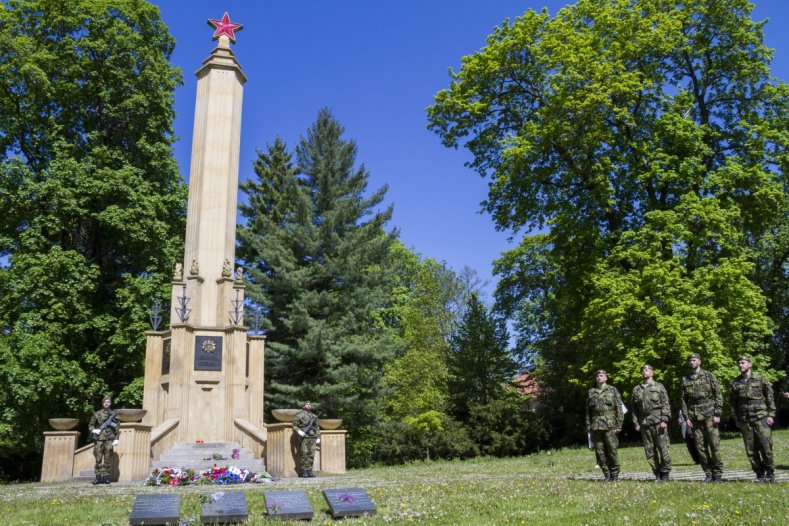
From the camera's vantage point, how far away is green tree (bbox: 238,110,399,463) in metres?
27.5

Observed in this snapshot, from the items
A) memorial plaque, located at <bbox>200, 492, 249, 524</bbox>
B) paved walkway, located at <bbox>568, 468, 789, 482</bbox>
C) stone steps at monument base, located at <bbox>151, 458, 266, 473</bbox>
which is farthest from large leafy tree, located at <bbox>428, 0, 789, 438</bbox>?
memorial plaque, located at <bbox>200, 492, 249, 524</bbox>

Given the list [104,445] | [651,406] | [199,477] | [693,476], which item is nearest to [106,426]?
[104,445]

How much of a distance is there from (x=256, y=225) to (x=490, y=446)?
15727mm

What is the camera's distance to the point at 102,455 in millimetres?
15992

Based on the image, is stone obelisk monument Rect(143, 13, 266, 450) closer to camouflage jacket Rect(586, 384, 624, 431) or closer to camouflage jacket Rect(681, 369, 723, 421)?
camouflage jacket Rect(586, 384, 624, 431)

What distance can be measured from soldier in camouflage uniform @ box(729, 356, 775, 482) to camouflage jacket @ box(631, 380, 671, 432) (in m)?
1.07

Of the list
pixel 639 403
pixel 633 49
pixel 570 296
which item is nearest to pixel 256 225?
pixel 570 296

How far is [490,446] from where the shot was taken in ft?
96.0

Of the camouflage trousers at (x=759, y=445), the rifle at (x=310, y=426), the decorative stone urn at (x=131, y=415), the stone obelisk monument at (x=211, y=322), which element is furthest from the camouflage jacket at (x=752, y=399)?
the decorative stone urn at (x=131, y=415)

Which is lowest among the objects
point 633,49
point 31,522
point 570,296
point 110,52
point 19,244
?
point 31,522

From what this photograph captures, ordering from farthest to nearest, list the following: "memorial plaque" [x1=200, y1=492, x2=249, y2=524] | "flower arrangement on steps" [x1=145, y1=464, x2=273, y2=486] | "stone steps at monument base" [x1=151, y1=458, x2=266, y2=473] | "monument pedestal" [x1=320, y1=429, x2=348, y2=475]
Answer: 1. "monument pedestal" [x1=320, y1=429, x2=348, y2=475]
2. "stone steps at monument base" [x1=151, y1=458, x2=266, y2=473]
3. "flower arrangement on steps" [x1=145, y1=464, x2=273, y2=486]
4. "memorial plaque" [x1=200, y1=492, x2=249, y2=524]

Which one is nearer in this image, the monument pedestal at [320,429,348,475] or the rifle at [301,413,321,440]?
the rifle at [301,413,321,440]

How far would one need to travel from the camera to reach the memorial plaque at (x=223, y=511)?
7.80 meters

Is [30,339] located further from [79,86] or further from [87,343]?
[79,86]
